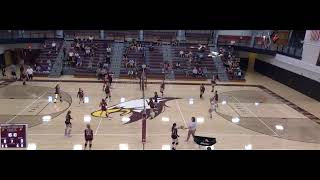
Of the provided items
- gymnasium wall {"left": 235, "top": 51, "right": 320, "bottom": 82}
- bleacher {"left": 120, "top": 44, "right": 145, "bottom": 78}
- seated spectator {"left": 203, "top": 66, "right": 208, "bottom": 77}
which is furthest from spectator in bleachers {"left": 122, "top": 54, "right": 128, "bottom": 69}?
gymnasium wall {"left": 235, "top": 51, "right": 320, "bottom": 82}

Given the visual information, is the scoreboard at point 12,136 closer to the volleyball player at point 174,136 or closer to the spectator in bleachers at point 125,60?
the volleyball player at point 174,136

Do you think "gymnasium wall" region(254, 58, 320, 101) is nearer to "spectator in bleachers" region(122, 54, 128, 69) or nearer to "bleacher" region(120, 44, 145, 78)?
"bleacher" region(120, 44, 145, 78)

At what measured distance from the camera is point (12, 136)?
9.46m

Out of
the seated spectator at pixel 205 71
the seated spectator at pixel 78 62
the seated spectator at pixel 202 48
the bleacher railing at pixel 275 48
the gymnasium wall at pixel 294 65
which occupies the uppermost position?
the bleacher railing at pixel 275 48

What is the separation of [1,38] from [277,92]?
932 inches

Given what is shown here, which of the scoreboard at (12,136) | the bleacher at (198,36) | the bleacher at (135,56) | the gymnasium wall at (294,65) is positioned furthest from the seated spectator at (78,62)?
the scoreboard at (12,136)

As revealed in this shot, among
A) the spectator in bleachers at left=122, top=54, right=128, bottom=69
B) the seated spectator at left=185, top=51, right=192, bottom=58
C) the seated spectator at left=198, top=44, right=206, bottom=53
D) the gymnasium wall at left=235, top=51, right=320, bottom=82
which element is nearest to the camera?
the gymnasium wall at left=235, top=51, right=320, bottom=82

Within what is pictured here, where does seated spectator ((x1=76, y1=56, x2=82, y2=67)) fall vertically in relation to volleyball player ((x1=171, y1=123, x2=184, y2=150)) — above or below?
above

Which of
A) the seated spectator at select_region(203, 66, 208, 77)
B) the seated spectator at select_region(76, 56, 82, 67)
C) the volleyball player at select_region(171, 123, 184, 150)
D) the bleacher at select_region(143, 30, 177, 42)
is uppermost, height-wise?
the bleacher at select_region(143, 30, 177, 42)

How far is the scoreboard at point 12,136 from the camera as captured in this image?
913cm

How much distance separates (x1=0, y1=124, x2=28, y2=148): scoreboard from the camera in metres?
9.13
